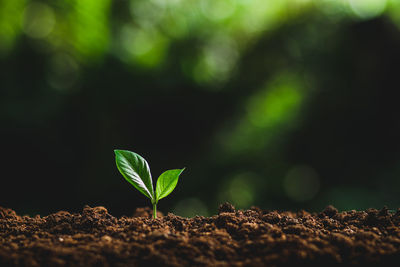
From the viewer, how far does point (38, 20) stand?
4312 mm

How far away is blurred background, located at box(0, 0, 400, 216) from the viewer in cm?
406

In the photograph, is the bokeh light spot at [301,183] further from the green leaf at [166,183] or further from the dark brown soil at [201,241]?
the green leaf at [166,183]

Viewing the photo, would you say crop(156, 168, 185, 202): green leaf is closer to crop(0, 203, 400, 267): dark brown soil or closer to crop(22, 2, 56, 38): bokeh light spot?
crop(0, 203, 400, 267): dark brown soil

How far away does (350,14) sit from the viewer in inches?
172

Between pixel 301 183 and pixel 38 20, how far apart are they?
11.7 ft

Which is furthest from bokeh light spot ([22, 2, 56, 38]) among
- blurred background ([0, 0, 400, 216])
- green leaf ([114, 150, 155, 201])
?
green leaf ([114, 150, 155, 201])

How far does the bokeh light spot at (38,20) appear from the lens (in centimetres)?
427

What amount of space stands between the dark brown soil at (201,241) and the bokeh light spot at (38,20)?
3.59 metres

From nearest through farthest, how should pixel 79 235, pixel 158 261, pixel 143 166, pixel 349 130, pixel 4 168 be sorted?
pixel 158 261, pixel 79 235, pixel 143 166, pixel 4 168, pixel 349 130

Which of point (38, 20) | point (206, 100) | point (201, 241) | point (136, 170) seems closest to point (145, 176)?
point (136, 170)

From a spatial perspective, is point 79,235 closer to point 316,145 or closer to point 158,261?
point 158,261

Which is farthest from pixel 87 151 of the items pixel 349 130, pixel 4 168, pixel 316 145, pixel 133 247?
pixel 133 247

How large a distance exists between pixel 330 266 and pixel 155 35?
3907 millimetres

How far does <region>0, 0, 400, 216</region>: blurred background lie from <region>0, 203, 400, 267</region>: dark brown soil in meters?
2.95
